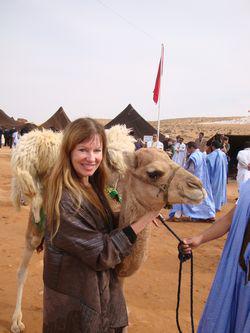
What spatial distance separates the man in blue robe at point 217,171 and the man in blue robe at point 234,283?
771 centimetres

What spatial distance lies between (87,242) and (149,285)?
3543 millimetres

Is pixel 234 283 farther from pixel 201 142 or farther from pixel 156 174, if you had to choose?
pixel 201 142

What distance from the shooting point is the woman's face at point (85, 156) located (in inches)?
75.9

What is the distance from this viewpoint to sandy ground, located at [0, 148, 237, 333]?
13.0 feet

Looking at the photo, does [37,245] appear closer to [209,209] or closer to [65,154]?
[65,154]

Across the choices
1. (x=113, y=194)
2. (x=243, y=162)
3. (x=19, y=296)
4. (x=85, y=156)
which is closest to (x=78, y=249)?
(x=85, y=156)

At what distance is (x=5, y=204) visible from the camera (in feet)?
31.7

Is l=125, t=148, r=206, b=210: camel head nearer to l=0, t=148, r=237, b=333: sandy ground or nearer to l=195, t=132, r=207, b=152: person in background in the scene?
l=0, t=148, r=237, b=333: sandy ground

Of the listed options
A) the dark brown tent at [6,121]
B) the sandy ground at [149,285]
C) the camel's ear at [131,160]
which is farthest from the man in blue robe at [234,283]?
the dark brown tent at [6,121]

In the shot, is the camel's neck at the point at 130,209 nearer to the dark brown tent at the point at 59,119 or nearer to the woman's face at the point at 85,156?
the woman's face at the point at 85,156

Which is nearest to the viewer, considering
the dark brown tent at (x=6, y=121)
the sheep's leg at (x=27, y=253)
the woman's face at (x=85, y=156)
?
the woman's face at (x=85, y=156)

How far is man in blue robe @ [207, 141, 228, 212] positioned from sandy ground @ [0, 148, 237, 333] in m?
2.73

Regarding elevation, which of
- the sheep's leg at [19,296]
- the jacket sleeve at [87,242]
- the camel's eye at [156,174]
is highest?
the camel's eye at [156,174]

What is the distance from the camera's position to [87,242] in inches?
67.1
